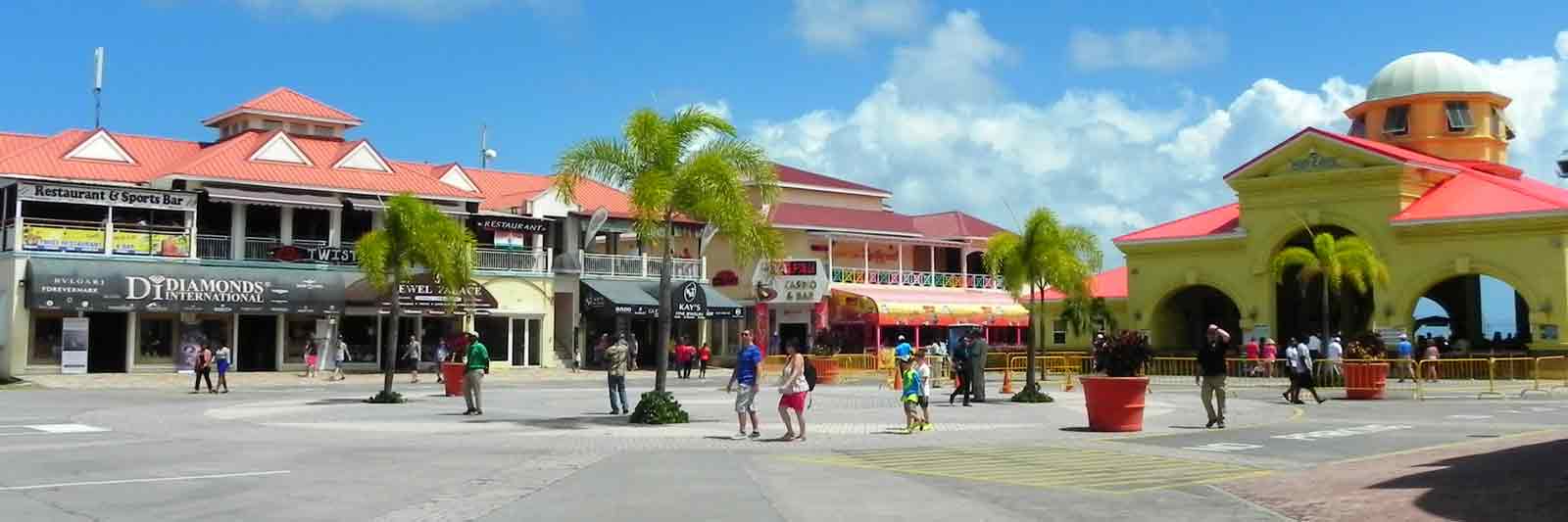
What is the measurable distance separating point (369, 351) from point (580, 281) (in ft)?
25.5

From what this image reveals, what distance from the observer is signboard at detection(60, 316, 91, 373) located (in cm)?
3891

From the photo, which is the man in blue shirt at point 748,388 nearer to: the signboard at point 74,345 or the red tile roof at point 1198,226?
the signboard at point 74,345

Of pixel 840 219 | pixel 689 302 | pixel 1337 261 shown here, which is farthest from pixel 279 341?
pixel 1337 261

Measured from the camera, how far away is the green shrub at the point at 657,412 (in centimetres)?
2120

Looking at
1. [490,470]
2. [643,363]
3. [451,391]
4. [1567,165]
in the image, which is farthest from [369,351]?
[1567,165]

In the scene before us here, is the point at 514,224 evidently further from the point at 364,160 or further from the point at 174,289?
the point at 174,289

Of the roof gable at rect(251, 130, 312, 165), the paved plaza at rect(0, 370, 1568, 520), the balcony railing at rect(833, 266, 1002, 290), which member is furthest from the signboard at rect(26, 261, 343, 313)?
the balcony railing at rect(833, 266, 1002, 290)

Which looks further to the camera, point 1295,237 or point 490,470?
point 1295,237

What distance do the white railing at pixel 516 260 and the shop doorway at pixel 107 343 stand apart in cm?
1105

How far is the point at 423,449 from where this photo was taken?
1717 cm

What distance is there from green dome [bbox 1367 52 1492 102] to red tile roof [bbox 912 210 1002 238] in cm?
1666

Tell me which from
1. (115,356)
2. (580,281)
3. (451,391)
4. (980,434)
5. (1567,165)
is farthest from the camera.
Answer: (580,281)

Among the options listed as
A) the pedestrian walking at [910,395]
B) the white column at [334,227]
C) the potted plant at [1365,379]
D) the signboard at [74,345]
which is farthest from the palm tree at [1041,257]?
the signboard at [74,345]

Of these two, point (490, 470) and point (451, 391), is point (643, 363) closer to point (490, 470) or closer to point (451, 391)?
point (451, 391)
